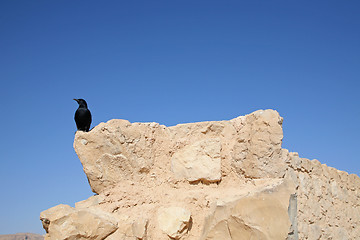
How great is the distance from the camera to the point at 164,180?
215 inches

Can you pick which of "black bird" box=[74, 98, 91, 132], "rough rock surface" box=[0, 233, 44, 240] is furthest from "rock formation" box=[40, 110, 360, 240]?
"rough rock surface" box=[0, 233, 44, 240]

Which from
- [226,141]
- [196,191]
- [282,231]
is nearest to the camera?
[282,231]

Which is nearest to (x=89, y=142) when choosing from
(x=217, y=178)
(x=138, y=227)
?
(x=138, y=227)

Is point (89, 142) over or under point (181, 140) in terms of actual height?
under

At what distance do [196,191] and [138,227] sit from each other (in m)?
1.05

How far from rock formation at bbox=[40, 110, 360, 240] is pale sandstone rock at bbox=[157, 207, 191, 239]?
1 centimetres

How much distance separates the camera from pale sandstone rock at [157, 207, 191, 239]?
4.64 m

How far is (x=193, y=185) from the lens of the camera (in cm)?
536

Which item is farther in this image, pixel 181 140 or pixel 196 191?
pixel 181 140

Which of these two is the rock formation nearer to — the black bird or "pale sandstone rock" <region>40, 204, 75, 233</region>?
"pale sandstone rock" <region>40, 204, 75, 233</region>

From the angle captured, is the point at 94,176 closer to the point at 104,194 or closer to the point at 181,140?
the point at 104,194

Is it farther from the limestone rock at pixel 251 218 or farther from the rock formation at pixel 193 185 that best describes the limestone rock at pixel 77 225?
the limestone rock at pixel 251 218

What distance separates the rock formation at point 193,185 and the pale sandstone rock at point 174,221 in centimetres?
1

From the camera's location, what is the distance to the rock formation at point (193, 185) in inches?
181
